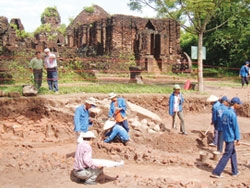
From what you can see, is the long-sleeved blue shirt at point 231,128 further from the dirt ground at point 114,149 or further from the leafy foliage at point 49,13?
the leafy foliage at point 49,13

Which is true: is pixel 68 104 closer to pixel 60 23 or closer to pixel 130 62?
pixel 130 62

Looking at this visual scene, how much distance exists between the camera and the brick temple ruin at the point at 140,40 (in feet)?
88.8

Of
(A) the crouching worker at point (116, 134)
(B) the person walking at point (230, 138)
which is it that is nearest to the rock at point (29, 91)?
(A) the crouching worker at point (116, 134)

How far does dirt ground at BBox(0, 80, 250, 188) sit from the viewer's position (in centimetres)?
660

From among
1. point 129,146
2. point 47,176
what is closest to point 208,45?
point 129,146

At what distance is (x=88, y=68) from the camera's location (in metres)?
19.9

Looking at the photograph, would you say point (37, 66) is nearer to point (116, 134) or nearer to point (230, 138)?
point (116, 134)

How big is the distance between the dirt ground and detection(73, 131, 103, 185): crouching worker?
258 mm

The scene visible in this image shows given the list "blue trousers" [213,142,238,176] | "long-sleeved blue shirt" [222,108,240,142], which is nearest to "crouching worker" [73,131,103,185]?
"blue trousers" [213,142,238,176]

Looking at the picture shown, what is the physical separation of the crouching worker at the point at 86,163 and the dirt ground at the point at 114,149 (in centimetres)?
26

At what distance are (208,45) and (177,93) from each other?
71.1ft

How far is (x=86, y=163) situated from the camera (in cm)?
610

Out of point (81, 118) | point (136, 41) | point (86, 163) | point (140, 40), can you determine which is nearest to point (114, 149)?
point (81, 118)

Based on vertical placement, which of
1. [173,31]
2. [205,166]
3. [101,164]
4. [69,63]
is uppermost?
[173,31]
